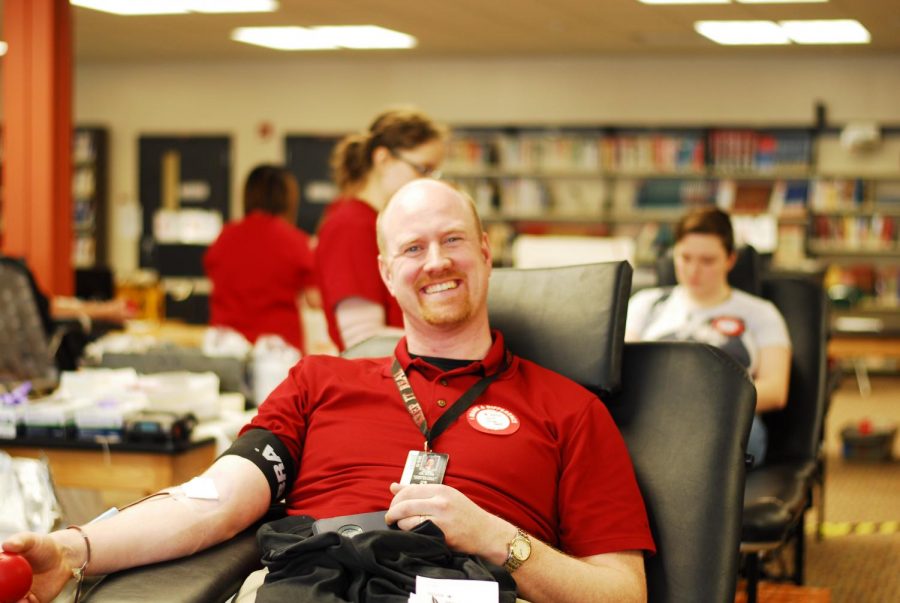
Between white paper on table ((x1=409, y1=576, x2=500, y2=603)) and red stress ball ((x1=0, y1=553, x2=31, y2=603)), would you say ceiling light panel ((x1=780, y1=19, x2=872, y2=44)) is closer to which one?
white paper on table ((x1=409, y1=576, x2=500, y2=603))

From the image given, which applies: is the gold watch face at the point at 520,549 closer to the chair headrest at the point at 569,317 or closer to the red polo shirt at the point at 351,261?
the chair headrest at the point at 569,317

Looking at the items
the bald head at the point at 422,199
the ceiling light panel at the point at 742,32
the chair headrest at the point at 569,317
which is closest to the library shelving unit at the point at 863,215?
the ceiling light panel at the point at 742,32

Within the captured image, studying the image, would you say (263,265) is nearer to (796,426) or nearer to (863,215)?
(796,426)

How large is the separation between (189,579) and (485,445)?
0.55 metres

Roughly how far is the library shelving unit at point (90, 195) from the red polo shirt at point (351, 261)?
9.00 metres

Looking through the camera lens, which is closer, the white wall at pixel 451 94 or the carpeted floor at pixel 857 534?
the carpeted floor at pixel 857 534

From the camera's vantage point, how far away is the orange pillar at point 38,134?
5.28 metres

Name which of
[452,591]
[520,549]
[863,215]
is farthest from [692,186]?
[452,591]

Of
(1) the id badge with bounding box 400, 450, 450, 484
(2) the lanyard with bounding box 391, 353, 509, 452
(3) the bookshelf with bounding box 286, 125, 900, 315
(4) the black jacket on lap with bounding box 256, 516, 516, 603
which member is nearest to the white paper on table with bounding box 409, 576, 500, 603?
(4) the black jacket on lap with bounding box 256, 516, 516, 603

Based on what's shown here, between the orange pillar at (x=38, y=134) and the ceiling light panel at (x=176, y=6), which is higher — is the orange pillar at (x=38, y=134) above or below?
below

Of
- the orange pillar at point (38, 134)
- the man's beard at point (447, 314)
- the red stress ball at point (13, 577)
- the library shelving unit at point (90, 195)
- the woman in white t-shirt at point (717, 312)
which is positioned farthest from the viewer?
the library shelving unit at point (90, 195)

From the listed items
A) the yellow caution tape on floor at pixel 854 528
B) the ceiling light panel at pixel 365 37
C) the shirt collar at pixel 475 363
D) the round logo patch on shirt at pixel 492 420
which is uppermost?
the ceiling light panel at pixel 365 37

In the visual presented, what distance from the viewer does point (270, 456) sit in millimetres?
2053

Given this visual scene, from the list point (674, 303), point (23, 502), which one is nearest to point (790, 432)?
point (674, 303)
